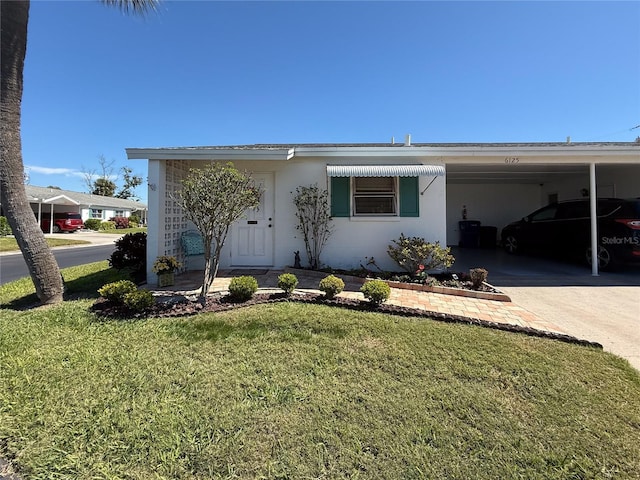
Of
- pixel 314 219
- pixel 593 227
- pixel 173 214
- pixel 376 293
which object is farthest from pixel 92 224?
pixel 593 227

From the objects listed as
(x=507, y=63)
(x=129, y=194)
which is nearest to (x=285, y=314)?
(x=507, y=63)

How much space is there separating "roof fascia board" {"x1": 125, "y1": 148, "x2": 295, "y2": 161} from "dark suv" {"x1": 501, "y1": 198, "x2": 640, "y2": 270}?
885cm

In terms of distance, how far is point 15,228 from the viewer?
205 inches

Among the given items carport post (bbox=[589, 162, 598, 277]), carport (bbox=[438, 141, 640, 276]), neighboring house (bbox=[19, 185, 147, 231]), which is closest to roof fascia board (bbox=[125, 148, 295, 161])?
carport (bbox=[438, 141, 640, 276])

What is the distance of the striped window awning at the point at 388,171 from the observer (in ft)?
23.6

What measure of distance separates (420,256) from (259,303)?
4007 mm

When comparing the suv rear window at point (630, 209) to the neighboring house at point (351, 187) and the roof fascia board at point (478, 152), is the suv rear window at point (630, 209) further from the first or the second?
the roof fascia board at point (478, 152)

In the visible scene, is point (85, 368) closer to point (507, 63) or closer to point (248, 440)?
point (248, 440)

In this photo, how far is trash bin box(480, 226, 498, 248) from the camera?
1390 cm

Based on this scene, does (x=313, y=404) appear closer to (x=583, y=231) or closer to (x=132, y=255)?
(x=132, y=255)

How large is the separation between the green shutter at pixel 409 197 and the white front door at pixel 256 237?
3595mm

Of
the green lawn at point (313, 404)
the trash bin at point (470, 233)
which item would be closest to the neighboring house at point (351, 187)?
the green lawn at point (313, 404)

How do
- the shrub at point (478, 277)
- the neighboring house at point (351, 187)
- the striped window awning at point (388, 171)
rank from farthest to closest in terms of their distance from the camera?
the neighboring house at point (351, 187) < the striped window awning at point (388, 171) < the shrub at point (478, 277)

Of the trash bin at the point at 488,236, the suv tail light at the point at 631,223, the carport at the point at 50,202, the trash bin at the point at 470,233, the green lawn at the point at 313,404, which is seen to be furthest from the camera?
the carport at the point at 50,202
